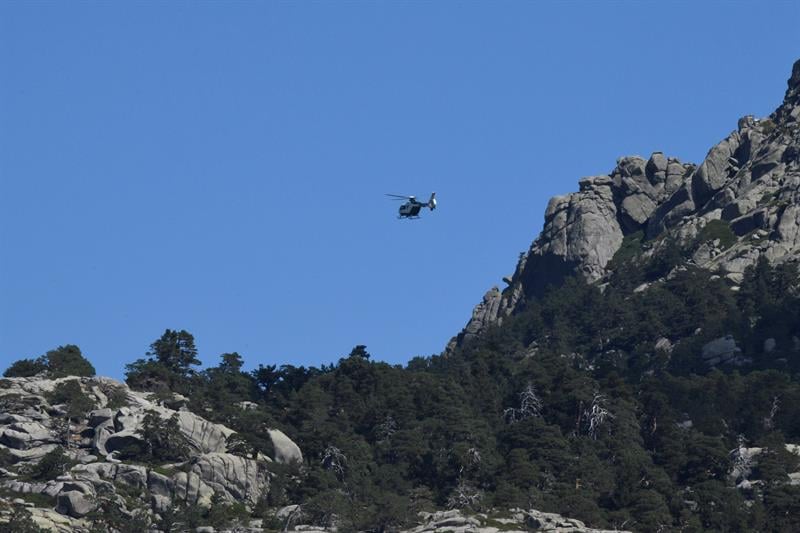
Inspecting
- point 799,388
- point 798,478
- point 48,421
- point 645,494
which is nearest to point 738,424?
point 799,388

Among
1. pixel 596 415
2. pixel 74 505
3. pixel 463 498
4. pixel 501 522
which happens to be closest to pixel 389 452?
pixel 463 498

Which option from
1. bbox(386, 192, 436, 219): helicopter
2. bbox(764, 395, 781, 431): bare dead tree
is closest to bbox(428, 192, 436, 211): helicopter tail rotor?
bbox(386, 192, 436, 219): helicopter

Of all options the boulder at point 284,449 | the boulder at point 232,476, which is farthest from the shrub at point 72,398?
the boulder at point 284,449

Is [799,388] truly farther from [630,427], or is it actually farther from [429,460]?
[429,460]

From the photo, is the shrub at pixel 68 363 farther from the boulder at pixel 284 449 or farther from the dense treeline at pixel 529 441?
the boulder at pixel 284 449

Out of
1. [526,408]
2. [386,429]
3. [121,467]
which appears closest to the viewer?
[121,467]

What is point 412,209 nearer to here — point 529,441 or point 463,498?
point 463,498

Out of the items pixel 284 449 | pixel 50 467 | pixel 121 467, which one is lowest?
pixel 50 467

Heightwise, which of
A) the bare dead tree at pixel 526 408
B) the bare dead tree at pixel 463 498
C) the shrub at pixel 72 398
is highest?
the bare dead tree at pixel 526 408

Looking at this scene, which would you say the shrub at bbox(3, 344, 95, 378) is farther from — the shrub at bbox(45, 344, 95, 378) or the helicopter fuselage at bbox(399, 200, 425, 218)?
the helicopter fuselage at bbox(399, 200, 425, 218)

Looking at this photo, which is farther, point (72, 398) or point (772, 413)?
point (772, 413)

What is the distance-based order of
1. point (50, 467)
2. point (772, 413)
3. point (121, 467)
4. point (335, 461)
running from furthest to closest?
point (772, 413), point (335, 461), point (121, 467), point (50, 467)

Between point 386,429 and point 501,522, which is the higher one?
point 386,429

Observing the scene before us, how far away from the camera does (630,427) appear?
182 m
